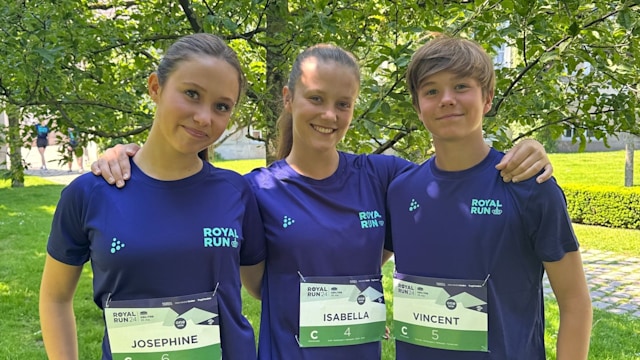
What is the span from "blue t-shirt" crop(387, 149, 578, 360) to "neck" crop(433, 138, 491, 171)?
0.9 inches

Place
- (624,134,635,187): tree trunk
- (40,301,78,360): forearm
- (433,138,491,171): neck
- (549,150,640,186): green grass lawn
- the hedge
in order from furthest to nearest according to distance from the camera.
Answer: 1. (549,150,640,186): green grass lawn
2. (624,134,635,187): tree trunk
3. the hedge
4. (433,138,491,171): neck
5. (40,301,78,360): forearm

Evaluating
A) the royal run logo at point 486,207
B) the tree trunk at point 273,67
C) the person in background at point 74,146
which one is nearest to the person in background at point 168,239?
the royal run logo at point 486,207

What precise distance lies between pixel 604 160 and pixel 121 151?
908 inches

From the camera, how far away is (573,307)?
68.4 inches

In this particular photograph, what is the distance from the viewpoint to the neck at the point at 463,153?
1882 millimetres

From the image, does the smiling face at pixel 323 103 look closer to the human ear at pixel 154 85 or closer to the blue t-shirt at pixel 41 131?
the human ear at pixel 154 85

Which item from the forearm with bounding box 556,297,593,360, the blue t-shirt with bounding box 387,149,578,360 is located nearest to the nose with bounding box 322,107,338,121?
the blue t-shirt with bounding box 387,149,578,360

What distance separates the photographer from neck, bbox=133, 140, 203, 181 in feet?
5.82

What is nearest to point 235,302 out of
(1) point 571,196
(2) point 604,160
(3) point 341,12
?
(3) point 341,12

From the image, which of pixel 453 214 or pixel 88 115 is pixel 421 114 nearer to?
pixel 453 214

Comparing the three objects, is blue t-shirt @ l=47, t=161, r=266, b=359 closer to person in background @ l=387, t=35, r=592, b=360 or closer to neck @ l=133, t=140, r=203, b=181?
neck @ l=133, t=140, r=203, b=181

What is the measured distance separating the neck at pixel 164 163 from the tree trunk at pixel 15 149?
2689 millimetres

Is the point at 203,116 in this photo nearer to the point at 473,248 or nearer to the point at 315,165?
the point at 315,165

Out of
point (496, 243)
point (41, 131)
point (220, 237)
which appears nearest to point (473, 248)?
point (496, 243)
